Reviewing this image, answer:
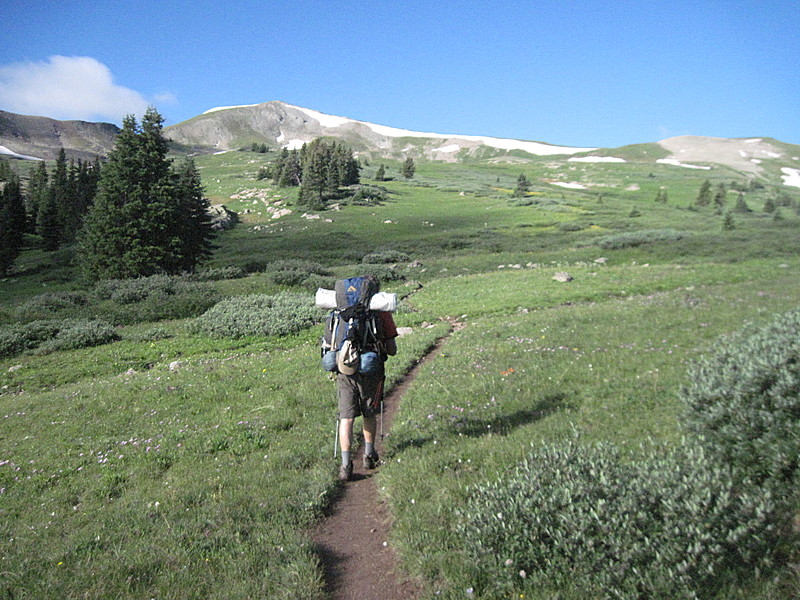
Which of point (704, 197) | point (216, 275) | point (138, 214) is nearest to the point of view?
point (138, 214)

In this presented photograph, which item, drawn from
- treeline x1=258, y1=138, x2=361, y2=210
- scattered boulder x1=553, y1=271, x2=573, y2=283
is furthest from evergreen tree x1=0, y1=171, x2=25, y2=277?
scattered boulder x1=553, y1=271, x2=573, y2=283

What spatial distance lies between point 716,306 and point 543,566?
50.2ft

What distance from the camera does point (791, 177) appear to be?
141 m

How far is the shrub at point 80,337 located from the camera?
17703 millimetres

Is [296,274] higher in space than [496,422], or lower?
lower

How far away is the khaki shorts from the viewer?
6754mm

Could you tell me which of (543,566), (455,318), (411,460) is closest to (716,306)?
(455,318)

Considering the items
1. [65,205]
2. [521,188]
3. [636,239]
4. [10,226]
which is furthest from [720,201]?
→ [10,226]

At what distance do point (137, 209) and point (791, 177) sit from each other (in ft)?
587

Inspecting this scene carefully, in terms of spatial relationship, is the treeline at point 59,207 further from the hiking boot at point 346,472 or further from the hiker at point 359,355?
the hiking boot at point 346,472

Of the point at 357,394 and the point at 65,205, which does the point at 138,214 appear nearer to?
the point at 357,394

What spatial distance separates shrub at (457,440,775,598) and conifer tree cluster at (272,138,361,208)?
79919 mm

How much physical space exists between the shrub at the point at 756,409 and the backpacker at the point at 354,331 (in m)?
4.05

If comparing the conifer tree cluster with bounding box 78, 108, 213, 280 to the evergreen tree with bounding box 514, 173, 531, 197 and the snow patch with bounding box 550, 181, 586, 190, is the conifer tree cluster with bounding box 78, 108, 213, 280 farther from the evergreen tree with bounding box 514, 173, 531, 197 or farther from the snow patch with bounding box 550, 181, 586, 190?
the snow patch with bounding box 550, 181, 586, 190
